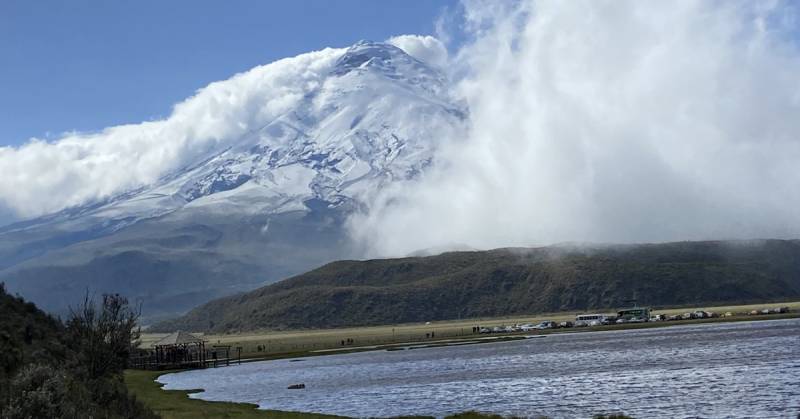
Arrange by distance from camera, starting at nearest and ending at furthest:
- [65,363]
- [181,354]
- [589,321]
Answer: [65,363], [181,354], [589,321]

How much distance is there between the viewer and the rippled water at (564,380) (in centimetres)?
5238

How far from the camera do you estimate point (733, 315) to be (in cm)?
16312

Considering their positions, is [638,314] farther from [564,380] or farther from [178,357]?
[564,380]

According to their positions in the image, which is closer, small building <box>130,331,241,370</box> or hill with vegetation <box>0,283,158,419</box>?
hill with vegetation <box>0,283,158,419</box>

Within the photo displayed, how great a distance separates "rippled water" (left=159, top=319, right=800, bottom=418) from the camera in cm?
5238

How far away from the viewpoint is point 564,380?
2749 inches

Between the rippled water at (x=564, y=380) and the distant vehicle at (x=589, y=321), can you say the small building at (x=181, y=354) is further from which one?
the distant vehicle at (x=589, y=321)

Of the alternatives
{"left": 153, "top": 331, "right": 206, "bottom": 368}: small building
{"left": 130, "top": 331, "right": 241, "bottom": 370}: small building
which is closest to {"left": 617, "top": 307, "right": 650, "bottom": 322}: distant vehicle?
{"left": 130, "top": 331, "right": 241, "bottom": 370}: small building

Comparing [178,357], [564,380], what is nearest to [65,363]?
[564,380]

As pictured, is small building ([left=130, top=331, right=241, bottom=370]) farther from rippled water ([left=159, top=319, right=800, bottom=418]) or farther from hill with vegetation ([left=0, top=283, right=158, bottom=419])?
hill with vegetation ([left=0, top=283, right=158, bottom=419])

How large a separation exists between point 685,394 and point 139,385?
5092 centimetres

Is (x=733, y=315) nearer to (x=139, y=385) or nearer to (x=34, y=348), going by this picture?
(x=139, y=385)

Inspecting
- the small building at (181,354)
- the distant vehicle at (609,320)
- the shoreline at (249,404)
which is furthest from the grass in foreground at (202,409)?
the distant vehicle at (609,320)

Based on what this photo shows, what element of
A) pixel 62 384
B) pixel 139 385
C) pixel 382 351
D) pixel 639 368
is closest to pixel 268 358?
pixel 382 351
